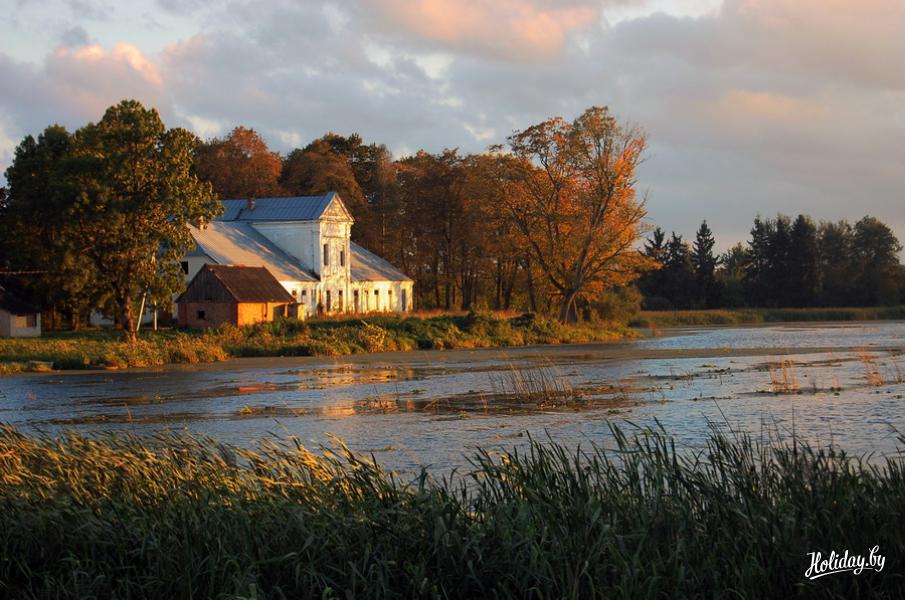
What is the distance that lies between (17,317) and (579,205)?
31678 mm

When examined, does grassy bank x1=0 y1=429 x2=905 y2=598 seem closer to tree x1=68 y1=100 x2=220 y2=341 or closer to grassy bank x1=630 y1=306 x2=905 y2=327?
tree x1=68 y1=100 x2=220 y2=341

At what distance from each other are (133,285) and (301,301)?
20.7m

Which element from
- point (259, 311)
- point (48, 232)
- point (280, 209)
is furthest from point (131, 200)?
point (280, 209)

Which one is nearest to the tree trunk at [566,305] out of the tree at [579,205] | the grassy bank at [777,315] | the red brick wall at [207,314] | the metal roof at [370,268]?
the tree at [579,205]

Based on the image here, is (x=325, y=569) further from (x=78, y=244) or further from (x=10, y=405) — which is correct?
(x=78, y=244)

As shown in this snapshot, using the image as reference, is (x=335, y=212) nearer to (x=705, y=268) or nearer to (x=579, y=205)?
(x=579, y=205)

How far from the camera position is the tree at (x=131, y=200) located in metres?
47.2

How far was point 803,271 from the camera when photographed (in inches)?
4107

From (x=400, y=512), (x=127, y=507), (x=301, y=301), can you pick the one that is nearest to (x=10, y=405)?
(x=127, y=507)

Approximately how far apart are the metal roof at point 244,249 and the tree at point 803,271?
52.6 m

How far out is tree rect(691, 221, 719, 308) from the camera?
105 m

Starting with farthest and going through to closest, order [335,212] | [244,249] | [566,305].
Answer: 1. [335,212]
2. [244,249]
3. [566,305]

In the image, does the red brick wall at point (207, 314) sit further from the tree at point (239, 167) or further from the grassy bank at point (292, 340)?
the tree at point (239, 167)

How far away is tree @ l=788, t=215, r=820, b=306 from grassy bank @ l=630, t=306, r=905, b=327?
9887 mm
